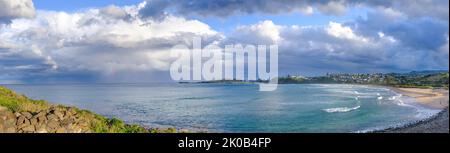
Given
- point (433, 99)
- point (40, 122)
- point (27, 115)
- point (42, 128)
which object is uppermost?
point (27, 115)

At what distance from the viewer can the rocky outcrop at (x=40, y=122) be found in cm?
1052

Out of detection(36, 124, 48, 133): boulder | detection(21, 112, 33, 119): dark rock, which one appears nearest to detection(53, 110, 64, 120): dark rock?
detection(21, 112, 33, 119): dark rock

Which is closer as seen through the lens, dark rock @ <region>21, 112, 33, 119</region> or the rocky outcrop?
the rocky outcrop

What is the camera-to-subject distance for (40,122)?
1150 centimetres

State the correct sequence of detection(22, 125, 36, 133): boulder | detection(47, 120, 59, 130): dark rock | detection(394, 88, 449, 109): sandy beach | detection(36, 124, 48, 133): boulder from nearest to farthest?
detection(22, 125, 36, 133): boulder, detection(36, 124, 48, 133): boulder, detection(47, 120, 59, 130): dark rock, detection(394, 88, 449, 109): sandy beach

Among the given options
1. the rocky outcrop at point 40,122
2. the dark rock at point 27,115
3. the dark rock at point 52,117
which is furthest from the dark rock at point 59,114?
the dark rock at point 27,115

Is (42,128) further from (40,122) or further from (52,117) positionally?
(52,117)

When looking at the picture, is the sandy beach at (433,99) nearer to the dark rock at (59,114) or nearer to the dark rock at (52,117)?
the dark rock at (59,114)

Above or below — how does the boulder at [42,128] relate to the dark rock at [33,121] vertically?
below

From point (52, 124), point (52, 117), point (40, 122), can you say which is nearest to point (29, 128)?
point (40, 122)

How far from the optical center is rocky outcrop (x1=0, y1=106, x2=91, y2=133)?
1052cm

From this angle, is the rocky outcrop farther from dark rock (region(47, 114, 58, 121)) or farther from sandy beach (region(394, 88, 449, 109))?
sandy beach (region(394, 88, 449, 109))
